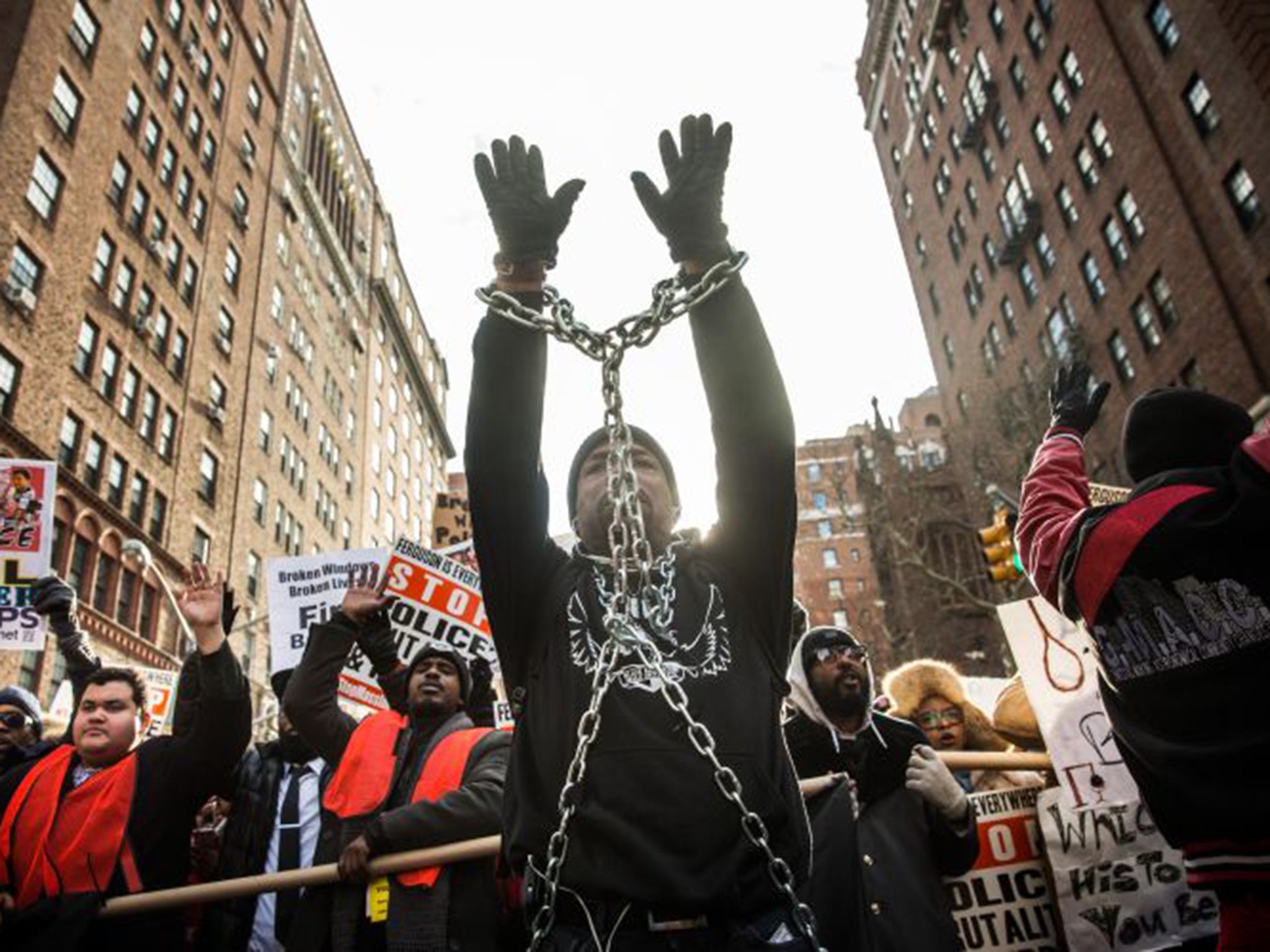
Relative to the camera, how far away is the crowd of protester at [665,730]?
190 centimetres

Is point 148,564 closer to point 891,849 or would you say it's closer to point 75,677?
point 75,677

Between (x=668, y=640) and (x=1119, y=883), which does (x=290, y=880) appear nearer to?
(x=668, y=640)

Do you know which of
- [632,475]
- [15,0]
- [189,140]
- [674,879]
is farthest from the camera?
[189,140]

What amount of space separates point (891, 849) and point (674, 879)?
2.35 metres

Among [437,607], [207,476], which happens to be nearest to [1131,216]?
[437,607]

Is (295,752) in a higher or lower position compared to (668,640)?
higher

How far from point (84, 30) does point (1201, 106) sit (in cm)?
3262

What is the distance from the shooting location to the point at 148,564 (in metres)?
16.7

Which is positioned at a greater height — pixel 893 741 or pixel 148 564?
pixel 148 564

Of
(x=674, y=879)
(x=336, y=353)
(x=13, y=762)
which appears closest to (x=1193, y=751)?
(x=674, y=879)

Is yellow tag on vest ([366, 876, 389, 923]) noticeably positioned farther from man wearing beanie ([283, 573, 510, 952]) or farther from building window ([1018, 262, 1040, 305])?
building window ([1018, 262, 1040, 305])

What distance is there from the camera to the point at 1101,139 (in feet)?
101

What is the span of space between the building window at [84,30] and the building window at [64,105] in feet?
5.01

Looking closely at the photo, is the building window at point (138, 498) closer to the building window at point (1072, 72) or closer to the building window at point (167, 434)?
the building window at point (167, 434)
